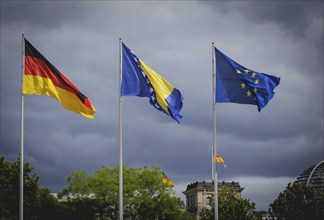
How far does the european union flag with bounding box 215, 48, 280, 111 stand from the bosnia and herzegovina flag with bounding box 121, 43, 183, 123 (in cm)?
363

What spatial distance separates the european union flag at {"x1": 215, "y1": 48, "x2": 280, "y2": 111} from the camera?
38.7 m

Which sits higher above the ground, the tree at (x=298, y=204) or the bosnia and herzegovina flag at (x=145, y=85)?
the bosnia and herzegovina flag at (x=145, y=85)

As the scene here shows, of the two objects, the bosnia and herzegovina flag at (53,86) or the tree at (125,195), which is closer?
the bosnia and herzegovina flag at (53,86)

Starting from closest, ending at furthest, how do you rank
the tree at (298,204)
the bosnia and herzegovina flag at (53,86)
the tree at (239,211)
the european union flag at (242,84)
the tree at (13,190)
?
1. the bosnia and herzegovina flag at (53,86)
2. the european union flag at (242,84)
3. the tree at (13,190)
4. the tree at (298,204)
5. the tree at (239,211)

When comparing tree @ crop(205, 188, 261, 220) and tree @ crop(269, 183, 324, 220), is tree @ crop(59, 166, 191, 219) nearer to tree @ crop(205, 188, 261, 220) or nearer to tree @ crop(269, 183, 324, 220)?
tree @ crop(205, 188, 261, 220)

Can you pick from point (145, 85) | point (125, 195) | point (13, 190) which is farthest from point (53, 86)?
point (125, 195)

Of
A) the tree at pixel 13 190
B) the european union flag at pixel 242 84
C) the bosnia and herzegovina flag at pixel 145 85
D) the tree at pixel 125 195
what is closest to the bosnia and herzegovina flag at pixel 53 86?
the bosnia and herzegovina flag at pixel 145 85

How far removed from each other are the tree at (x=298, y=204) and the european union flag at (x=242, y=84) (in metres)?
58.6

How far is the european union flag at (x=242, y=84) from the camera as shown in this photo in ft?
127

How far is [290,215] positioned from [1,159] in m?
46.0

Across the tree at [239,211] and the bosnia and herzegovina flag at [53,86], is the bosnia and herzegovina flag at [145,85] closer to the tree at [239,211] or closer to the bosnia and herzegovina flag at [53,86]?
the bosnia and herzegovina flag at [53,86]

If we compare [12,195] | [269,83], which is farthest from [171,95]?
[12,195]

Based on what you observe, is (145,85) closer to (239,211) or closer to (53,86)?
(53,86)

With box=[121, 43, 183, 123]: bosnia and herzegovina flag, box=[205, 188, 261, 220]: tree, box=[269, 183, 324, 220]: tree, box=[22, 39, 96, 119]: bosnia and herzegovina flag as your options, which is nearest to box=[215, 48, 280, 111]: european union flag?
box=[121, 43, 183, 123]: bosnia and herzegovina flag
